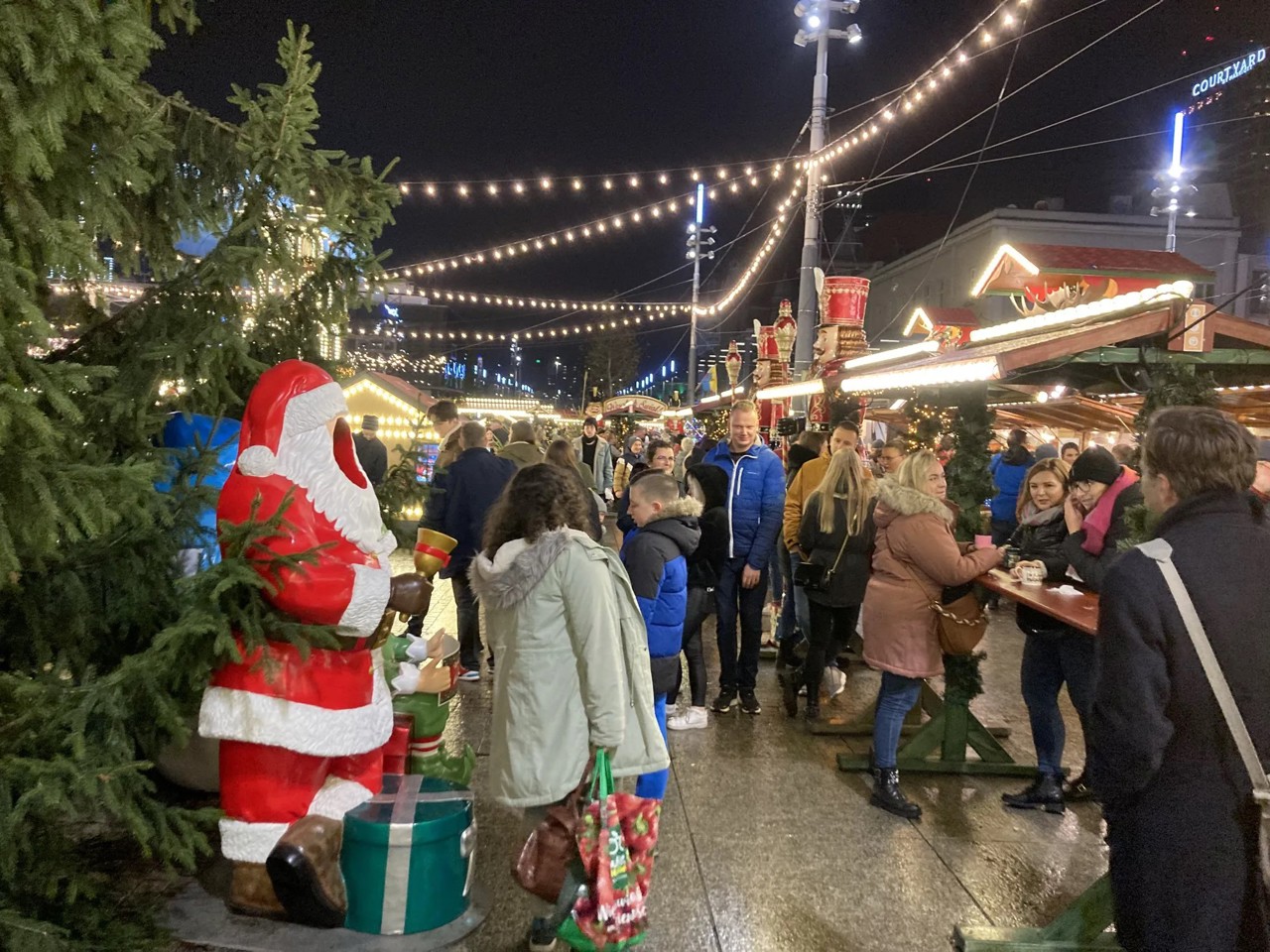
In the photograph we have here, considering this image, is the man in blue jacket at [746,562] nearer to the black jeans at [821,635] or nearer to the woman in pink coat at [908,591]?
the black jeans at [821,635]

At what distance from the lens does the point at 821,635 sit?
A: 554 centimetres

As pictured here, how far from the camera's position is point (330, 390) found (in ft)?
9.93

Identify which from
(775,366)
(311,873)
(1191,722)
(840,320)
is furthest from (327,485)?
(775,366)

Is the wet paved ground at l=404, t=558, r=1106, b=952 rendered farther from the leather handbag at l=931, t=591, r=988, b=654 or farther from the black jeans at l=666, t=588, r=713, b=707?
the leather handbag at l=931, t=591, r=988, b=654

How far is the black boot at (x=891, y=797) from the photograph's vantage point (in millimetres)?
4230

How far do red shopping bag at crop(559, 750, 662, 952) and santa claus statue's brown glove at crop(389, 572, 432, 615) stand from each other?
91 centimetres

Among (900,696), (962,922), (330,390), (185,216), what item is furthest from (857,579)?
(185,216)

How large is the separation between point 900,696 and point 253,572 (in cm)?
327

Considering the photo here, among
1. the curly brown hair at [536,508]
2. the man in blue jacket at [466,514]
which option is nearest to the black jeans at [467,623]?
the man in blue jacket at [466,514]

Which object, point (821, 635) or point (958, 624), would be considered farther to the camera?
point (821, 635)

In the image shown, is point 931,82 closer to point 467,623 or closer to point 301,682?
point 467,623

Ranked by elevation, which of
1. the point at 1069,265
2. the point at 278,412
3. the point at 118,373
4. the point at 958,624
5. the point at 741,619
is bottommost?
the point at 741,619

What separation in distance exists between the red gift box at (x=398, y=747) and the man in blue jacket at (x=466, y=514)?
2.21 meters

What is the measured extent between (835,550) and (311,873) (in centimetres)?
361
